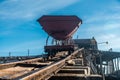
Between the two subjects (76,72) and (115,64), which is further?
(115,64)

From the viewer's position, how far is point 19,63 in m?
9.30

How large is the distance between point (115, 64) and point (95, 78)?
37.6m

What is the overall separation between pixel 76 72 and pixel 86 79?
1.05m

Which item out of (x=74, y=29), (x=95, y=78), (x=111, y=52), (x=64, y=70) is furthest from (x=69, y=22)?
(x=111, y=52)

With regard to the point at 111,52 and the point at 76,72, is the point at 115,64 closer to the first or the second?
the point at 111,52

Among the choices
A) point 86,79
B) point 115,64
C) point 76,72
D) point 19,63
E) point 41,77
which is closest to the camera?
point 41,77

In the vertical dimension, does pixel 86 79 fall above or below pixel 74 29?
below

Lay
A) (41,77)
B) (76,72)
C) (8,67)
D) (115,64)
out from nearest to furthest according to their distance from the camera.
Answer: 1. (41,77)
2. (76,72)
3. (8,67)
4. (115,64)

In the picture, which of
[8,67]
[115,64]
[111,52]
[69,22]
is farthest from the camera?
[115,64]

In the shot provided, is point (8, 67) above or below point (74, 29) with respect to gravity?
below

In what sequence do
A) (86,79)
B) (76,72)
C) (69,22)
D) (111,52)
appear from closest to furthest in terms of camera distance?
(86,79), (76,72), (69,22), (111,52)

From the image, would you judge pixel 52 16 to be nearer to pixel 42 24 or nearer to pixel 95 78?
pixel 42 24

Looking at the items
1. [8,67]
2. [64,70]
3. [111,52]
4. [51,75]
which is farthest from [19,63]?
[111,52]

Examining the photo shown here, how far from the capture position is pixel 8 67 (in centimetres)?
834
